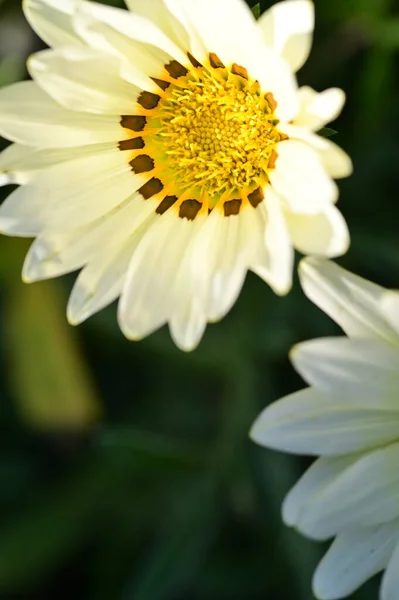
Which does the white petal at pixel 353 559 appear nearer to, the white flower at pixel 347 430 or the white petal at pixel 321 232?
the white flower at pixel 347 430

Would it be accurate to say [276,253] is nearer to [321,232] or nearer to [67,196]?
[321,232]

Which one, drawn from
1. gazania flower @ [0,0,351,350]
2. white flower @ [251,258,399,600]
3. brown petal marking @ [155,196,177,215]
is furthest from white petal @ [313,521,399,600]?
brown petal marking @ [155,196,177,215]

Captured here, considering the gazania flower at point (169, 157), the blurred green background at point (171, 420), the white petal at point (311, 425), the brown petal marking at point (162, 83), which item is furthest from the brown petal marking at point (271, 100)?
the blurred green background at point (171, 420)

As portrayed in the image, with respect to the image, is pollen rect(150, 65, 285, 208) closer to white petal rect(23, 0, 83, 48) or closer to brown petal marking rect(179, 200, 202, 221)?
brown petal marking rect(179, 200, 202, 221)

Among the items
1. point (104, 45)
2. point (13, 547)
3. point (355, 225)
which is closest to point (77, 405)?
point (13, 547)

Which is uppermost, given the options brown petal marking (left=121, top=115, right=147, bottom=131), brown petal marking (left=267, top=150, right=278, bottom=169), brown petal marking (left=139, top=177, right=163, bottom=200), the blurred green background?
brown petal marking (left=121, top=115, right=147, bottom=131)

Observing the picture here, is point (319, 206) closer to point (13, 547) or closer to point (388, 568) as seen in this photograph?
point (388, 568)
